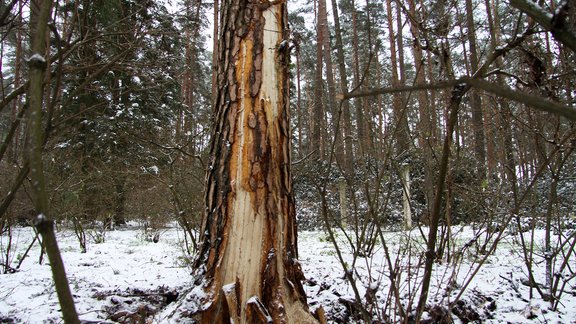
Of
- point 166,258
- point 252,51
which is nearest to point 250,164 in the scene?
point 252,51

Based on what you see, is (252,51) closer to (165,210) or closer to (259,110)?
(259,110)

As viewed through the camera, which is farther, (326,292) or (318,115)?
(318,115)

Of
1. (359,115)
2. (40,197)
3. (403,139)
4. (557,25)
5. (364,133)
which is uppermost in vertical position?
(359,115)

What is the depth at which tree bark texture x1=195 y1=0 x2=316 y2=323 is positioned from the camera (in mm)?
1884

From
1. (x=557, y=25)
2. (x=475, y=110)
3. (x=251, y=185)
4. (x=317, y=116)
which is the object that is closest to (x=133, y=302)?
(x=251, y=185)

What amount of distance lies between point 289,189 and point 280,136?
312 millimetres

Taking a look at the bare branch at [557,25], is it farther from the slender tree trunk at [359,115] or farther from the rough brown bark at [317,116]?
the rough brown bark at [317,116]

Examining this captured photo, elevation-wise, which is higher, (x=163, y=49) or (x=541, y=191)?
(x=163, y=49)

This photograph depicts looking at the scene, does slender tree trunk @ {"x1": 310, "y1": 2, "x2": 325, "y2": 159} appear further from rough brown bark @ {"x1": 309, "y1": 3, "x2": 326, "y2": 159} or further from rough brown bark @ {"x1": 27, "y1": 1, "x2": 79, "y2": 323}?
rough brown bark @ {"x1": 27, "y1": 1, "x2": 79, "y2": 323}

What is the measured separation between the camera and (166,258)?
15.1ft

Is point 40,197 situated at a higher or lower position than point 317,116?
lower

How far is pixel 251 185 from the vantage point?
1968 millimetres

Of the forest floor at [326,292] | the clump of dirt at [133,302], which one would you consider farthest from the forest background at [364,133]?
the clump of dirt at [133,302]

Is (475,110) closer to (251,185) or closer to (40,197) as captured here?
(251,185)
